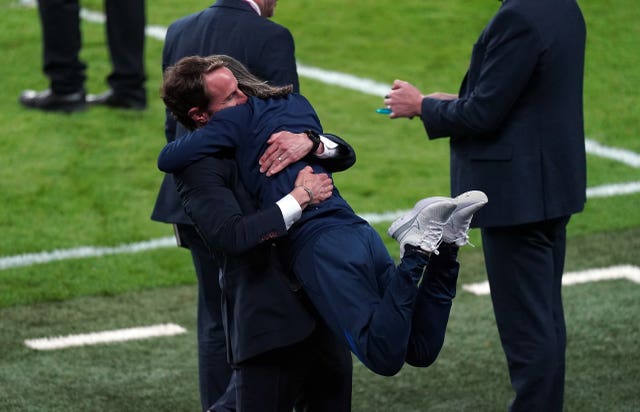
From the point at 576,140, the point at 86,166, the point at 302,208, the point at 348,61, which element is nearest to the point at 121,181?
the point at 86,166

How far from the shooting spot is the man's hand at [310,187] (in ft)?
12.5

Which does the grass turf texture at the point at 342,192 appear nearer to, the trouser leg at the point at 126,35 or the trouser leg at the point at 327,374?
the trouser leg at the point at 126,35

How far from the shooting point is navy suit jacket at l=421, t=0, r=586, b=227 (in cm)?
450

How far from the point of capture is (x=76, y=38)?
9.40m

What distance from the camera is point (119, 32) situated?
9461 mm

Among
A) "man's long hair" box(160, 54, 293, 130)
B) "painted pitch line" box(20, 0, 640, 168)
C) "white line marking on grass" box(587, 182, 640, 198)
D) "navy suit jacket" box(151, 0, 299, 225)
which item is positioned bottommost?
"painted pitch line" box(20, 0, 640, 168)

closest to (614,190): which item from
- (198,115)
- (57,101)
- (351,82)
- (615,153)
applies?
(615,153)

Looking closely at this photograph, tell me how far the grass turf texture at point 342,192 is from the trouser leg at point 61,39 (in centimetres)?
43

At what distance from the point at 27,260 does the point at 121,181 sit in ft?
4.52

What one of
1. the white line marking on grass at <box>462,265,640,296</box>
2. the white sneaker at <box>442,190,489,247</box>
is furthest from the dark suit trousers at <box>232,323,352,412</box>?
the white line marking on grass at <box>462,265,640,296</box>

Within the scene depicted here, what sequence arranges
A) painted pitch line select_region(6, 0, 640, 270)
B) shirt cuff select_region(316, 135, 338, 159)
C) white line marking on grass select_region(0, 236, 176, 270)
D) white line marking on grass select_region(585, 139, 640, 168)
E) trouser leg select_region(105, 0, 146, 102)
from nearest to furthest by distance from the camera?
1. shirt cuff select_region(316, 135, 338, 159)
2. white line marking on grass select_region(0, 236, 176, 270)
3. painted pitch line select_region(6, 0, 640, 270)
4. trouser leg select_region(105, 0, 146, 102)
5. white line marking on grass select_region(585, 139, 640, 168)

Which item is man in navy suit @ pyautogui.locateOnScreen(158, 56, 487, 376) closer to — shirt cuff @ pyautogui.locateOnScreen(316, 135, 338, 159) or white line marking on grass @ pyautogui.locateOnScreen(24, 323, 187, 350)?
shirt cuff @ pyautogui.locateOnScreen(316, 135, 338, 159)

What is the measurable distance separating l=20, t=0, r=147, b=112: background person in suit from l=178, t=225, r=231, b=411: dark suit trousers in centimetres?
465

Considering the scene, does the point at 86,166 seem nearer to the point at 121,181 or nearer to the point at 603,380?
the point at 121,181
